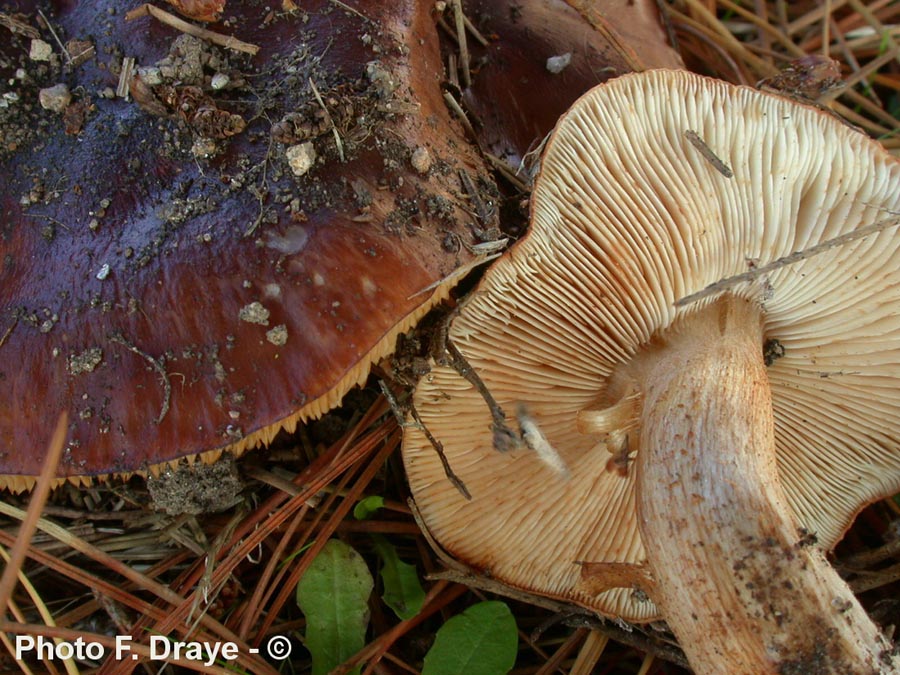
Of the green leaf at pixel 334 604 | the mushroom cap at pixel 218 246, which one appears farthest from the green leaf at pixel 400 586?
the mushroom cap at pixel 218 246

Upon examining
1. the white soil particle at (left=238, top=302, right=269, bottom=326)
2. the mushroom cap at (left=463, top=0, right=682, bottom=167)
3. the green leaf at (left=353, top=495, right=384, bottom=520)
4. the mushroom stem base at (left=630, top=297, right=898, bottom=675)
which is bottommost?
the green leaf at (left=353, top=495, right=384, bottom=520)

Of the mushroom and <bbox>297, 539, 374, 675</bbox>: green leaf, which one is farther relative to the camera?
<bbox>297, 539, 374, 675</bbox>: green leaf

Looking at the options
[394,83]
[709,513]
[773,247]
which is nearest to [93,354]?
[394,83]

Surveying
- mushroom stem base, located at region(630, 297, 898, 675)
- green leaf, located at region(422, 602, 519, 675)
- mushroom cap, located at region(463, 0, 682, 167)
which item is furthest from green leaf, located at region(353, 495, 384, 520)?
mushroom cap, located at region(463, 0, 682, 167)

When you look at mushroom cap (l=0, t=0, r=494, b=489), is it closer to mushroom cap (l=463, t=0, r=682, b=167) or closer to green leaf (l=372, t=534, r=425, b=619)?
mushroom cap (l=463, t=0, r=682, b=167)

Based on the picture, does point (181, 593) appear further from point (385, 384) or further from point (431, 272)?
point (431, 272)

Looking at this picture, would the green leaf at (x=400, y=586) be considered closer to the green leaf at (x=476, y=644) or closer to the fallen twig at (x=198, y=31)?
the green leaf at (x=476, y=644)

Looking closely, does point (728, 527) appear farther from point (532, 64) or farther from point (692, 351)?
point (532, 64)
